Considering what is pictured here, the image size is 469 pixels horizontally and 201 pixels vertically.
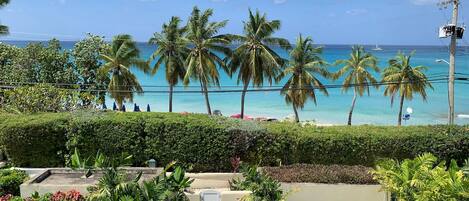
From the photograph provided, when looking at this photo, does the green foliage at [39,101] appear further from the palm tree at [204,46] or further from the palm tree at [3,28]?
the palm tree at [204,46]

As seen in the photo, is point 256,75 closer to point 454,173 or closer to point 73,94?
point 73,94

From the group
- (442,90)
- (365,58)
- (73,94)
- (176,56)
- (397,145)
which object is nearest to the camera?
(397,145)

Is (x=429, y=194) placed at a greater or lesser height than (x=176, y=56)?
lesser

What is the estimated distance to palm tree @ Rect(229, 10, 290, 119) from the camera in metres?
34.6

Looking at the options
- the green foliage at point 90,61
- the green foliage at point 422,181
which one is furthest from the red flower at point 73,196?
the green foliage at point 90,61

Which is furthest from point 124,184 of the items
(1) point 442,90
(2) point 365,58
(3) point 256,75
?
(1) point 442,90

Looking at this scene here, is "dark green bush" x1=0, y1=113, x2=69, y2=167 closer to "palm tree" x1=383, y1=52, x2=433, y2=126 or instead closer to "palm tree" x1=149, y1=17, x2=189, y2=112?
"palm tree" x1=149, y1=17, x2=189, y2=112

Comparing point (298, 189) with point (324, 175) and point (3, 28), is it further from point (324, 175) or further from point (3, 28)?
point (3, 28)

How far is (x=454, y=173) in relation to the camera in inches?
420

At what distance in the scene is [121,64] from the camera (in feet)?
120

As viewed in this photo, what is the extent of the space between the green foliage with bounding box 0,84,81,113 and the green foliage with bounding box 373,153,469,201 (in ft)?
39.1

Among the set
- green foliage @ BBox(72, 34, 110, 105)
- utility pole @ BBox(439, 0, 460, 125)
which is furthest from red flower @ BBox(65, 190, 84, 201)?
green foliage @ BBox(72, 34, 110, 105)

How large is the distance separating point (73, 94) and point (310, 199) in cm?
1108

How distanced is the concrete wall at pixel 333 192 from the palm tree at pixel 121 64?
25.0m
